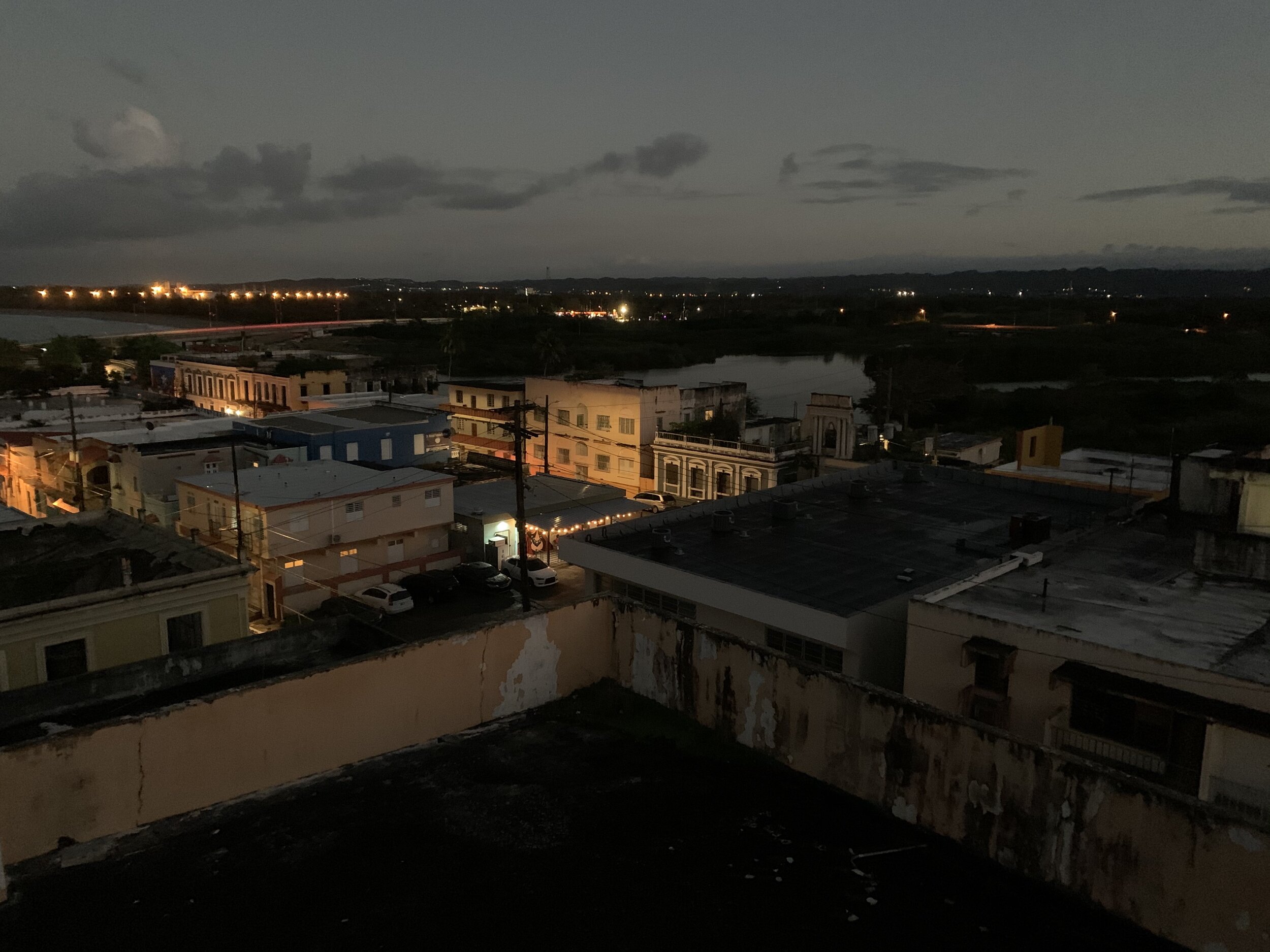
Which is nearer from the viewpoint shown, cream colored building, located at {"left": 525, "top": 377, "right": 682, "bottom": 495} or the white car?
the white car

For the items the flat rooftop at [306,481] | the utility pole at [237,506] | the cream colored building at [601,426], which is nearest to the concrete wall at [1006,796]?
the utility pole at [237,506]

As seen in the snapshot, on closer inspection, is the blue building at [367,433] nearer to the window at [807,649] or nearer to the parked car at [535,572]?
the parked car at [535,572]

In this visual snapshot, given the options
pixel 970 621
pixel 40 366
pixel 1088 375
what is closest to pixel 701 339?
pixel 1088 375

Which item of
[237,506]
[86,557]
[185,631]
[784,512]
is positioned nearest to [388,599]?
[237,506]

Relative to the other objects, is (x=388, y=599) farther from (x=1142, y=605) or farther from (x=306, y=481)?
(x=1142, y=605)

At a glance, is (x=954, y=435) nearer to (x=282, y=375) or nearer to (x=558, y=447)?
(x=558, y=447)

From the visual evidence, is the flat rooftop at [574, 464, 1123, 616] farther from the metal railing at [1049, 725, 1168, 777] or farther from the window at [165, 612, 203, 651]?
the window at [165, 612, 203, 651]

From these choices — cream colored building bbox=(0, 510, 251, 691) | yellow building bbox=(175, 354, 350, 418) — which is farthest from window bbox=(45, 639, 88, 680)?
yellow building bbox=(175, 354, 350, 418)
